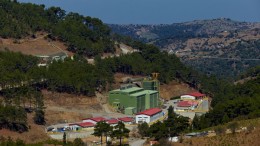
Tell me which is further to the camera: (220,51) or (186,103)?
(220,51)

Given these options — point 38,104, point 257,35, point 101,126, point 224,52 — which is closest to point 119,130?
point 101,126

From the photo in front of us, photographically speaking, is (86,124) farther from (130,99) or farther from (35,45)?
(35,45)

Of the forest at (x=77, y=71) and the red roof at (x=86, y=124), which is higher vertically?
the forest at (x=77, y=71)

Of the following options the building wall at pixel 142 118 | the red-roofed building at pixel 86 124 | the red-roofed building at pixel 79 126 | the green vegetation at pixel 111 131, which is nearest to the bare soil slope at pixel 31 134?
the red-roofed building at pixel 79 126

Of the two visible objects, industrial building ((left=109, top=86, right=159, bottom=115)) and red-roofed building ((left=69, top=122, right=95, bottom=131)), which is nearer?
red-roofed building ((left=69, top=122, right=95, bottom=131))

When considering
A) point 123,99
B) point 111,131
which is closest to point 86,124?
point 111,131

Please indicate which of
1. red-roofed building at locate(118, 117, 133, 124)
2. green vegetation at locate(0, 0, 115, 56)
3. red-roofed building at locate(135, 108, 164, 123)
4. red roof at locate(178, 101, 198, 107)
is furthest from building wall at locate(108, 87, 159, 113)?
green vegetation at locate(0, 0, 115, 56)

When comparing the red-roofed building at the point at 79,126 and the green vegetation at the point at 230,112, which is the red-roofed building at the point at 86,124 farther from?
the green vegetation at the point at 230,112

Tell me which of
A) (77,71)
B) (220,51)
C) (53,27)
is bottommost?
(77,71)

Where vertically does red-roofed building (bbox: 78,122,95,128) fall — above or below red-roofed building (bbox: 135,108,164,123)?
below

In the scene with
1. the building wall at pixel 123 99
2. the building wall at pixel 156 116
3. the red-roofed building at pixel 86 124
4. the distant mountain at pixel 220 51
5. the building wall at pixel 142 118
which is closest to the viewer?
the red-roofed building at pixel 86 124

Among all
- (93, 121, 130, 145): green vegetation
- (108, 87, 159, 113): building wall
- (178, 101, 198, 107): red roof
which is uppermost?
(108, 87, 159, 113): building wall

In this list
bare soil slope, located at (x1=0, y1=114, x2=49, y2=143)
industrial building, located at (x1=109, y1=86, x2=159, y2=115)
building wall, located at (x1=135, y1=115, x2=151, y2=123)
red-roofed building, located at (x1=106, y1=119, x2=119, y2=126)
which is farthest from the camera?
industrial building, located at (x1=109, y1=86, x2=159, y2=115)

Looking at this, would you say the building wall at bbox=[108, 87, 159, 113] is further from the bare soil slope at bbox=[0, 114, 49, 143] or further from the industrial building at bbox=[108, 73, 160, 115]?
the bare soil slope at bbox=[0, 114, 49, 143]
